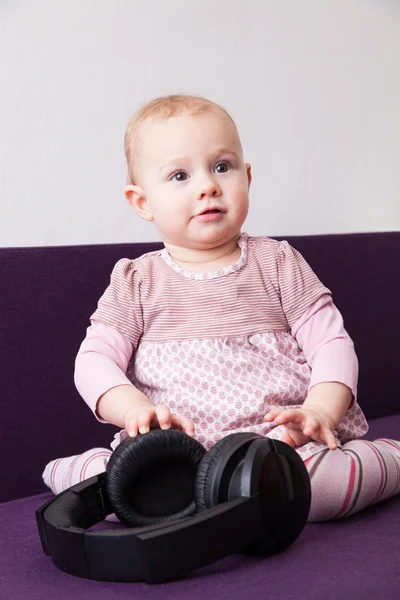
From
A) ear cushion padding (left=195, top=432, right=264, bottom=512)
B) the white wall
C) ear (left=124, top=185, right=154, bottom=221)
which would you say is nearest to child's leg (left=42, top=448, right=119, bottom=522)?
ear cushion padding (left=195, top=432, right=264, bottom=512)

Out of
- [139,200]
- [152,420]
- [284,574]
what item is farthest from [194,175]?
[284,574]

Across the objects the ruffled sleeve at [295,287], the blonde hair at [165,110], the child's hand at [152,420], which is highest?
the blonde hair at [165,110]

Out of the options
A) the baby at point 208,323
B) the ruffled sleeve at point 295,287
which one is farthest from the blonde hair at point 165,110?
the ruffled sleeve at point 295,287

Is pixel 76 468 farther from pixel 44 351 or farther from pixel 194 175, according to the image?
pixel 194 175

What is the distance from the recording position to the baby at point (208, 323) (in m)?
1.21

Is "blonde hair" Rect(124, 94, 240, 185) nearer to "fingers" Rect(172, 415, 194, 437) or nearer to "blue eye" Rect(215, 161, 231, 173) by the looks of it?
"blue eye" Rect(215, 161, 231, 173)

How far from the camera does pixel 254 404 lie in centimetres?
121

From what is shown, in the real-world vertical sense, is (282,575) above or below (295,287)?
below

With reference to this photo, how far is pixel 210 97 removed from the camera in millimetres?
2012

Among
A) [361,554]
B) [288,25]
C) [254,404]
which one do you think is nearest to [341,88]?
[288,25]

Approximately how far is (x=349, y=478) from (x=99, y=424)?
636mm

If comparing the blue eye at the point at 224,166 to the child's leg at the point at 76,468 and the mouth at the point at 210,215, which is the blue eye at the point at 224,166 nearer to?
the mouth at the point at 210,215

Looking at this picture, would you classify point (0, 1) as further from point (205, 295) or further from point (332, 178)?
point (332, 178)

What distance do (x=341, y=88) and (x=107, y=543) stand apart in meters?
1.65
